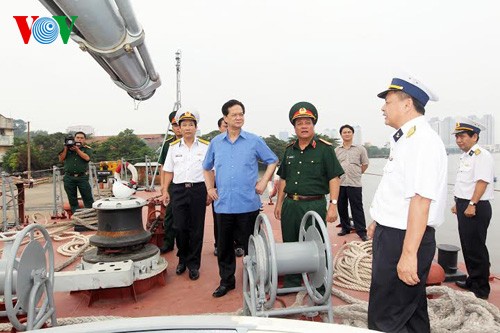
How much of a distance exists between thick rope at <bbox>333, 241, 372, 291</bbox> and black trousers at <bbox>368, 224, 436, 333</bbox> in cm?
124

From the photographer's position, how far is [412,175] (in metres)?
1.63

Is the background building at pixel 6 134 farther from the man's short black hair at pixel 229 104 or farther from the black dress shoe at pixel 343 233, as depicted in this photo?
the man's short black hair at pixel 229 104

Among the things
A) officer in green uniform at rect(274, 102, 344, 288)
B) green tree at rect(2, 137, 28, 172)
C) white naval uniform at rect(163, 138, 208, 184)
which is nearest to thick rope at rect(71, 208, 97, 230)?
white naval uniform at rect(163, 138, 208, 184)

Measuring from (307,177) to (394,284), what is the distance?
3.90ft

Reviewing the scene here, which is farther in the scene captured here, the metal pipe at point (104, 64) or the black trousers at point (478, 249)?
the metal pipe at point (104, 64)

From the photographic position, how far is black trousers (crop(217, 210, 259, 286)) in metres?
2.99

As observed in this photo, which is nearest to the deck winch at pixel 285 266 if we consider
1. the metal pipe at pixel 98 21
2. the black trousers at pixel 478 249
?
the black trousers at pixel 478 249

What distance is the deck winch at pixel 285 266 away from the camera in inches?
83.6

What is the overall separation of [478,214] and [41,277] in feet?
10.9

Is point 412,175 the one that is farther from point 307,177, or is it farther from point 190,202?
point 190,202

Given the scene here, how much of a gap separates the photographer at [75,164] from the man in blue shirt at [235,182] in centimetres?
376

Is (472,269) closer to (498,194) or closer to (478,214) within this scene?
(478,214)

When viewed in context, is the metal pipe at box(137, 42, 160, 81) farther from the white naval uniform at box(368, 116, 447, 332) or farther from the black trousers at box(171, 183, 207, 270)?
the white naval uniform at box(368, 116, 447, 332)

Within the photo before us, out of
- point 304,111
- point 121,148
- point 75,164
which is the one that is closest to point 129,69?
point 304,111
